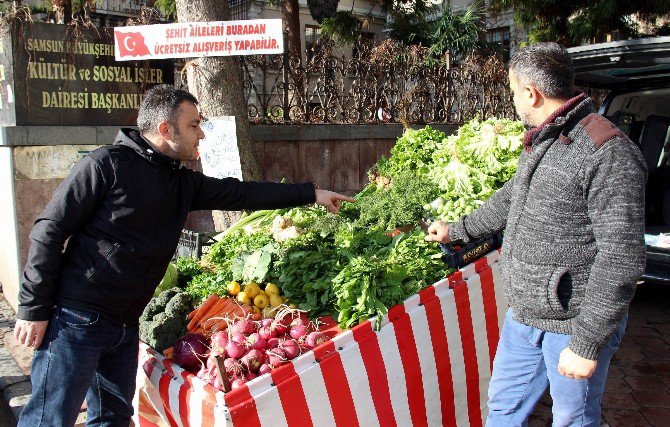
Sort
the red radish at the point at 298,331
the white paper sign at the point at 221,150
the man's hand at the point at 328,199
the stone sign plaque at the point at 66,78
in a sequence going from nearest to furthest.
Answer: the red radish at the point at 298,331
the man's hand at the point at 328,199
the white paper sign at the point at 221,150
the stone sign plaque at the point at 66,78

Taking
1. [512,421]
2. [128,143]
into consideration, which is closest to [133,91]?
[128,143]

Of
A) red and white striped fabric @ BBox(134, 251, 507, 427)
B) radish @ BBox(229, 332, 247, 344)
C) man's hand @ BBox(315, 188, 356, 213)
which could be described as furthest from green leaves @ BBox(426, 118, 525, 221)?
radish @ BBox(229, 332, 247, 344)

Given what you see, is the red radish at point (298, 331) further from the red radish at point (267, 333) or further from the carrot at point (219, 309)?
the carrot at point (219, 309)

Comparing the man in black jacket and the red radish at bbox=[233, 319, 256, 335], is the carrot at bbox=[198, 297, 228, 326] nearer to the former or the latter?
the red radish at bbox=[233, 319, 256, 335]

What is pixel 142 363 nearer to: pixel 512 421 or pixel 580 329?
pixel 512 421

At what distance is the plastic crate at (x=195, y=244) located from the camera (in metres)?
4.56

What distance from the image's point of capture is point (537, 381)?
2551mm

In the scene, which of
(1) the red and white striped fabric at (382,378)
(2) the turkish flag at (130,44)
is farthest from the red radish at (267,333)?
(2) the turkish flag at (130,44)

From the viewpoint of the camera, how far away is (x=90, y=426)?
9.54 feet

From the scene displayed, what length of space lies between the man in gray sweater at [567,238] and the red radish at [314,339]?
0.95m

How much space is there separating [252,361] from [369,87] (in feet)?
18.2

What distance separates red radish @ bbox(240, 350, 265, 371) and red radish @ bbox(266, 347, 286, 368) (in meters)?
0.05

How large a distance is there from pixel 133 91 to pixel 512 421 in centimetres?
482

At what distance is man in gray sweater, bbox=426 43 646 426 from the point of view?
2.04 metres
